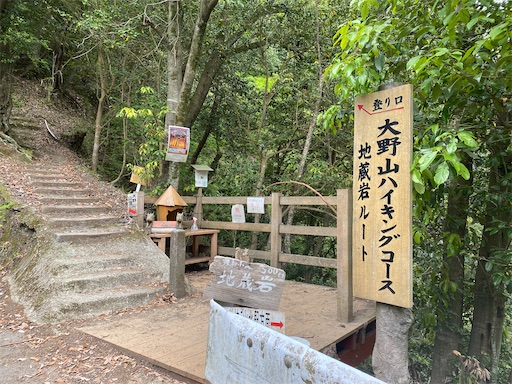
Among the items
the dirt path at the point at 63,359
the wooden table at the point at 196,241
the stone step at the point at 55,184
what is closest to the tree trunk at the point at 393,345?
the dirt path at the point at 63,359

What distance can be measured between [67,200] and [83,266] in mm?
2302

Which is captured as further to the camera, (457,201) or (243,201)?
(243,201)

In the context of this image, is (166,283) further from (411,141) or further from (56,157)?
(56,157)

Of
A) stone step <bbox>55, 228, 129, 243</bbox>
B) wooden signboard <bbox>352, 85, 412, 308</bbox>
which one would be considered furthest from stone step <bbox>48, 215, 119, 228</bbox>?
wooden signboard <bbox>352, 85, 412, 308</bbox>

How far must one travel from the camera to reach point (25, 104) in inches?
461

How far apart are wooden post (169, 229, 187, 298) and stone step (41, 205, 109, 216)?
2503mm

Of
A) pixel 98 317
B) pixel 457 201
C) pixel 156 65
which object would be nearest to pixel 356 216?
pixel 457 201

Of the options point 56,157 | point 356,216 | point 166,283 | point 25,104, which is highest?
point 25,104

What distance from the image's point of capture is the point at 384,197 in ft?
9.06

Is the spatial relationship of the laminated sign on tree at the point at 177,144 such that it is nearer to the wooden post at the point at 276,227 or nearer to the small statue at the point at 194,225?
the small statue at the point at 194,225

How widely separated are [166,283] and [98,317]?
1.05m

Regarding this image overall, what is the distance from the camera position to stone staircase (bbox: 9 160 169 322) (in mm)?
4188

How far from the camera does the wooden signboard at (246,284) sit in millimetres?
2719

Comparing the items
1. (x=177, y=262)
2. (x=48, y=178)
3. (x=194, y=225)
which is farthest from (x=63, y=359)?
A: (x=48, y=178)
